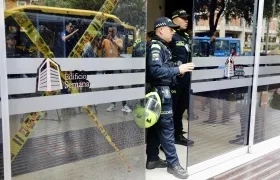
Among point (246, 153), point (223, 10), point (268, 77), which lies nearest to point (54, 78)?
point (223, 10)

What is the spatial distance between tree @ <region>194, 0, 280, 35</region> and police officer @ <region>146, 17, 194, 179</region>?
1.42 feet

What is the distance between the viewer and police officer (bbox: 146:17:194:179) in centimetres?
302

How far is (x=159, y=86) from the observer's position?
3166 millimetres

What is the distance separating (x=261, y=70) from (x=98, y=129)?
8.77 ft

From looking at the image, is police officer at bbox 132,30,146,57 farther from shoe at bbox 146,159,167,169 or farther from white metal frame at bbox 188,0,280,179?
white metal frame at bbox 188,0,280,179

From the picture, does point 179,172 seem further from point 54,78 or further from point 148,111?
point 54,78

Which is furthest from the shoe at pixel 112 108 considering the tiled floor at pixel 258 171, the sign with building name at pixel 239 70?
the sign with building name at pixel 239 70

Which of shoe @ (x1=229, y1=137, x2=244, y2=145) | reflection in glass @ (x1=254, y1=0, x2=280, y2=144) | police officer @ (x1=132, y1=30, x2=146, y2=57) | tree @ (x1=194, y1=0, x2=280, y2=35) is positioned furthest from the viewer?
reflection in glass @ (x1=254, y1=0, x2=280, y2=144)

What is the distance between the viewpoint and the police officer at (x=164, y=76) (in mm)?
3023

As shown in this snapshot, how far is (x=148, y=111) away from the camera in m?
2.94

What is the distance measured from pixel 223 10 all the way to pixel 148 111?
5.45 ft

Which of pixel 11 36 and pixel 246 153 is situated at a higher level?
pixel 11 36

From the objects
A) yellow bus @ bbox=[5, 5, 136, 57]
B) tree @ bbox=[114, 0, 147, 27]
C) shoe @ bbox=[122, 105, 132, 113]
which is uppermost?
tree @ bbox=[114, 0, 147, 27]

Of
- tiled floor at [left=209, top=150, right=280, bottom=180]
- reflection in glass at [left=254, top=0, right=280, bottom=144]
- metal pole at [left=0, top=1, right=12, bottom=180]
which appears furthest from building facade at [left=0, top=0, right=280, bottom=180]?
reflection in glass at [left=254, top=0, right=280, bottom=144]
